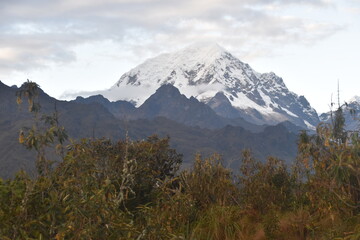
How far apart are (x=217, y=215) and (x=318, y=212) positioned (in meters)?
2.21

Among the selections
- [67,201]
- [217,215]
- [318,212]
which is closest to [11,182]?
[67,201]

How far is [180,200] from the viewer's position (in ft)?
31.5

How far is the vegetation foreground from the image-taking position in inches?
219

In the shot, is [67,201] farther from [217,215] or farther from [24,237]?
[217,215]

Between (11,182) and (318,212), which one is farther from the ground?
(11,182)

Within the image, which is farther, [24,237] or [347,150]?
[347,150]

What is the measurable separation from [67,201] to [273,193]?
8162 millimetres

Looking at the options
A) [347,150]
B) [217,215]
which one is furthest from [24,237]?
[347,150]

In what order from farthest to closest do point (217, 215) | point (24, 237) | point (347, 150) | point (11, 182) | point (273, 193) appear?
point (273, 193)
point (217, 215)
point (347, 150)
point (11, 182)
point (24, 237)

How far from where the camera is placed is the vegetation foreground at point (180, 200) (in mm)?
5555

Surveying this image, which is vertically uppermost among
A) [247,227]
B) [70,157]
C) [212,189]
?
[70,157]

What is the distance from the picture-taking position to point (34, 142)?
1112 cm

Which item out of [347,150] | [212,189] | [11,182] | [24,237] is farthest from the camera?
[212,189]

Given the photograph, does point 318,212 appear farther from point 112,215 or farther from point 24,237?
point 24,237
